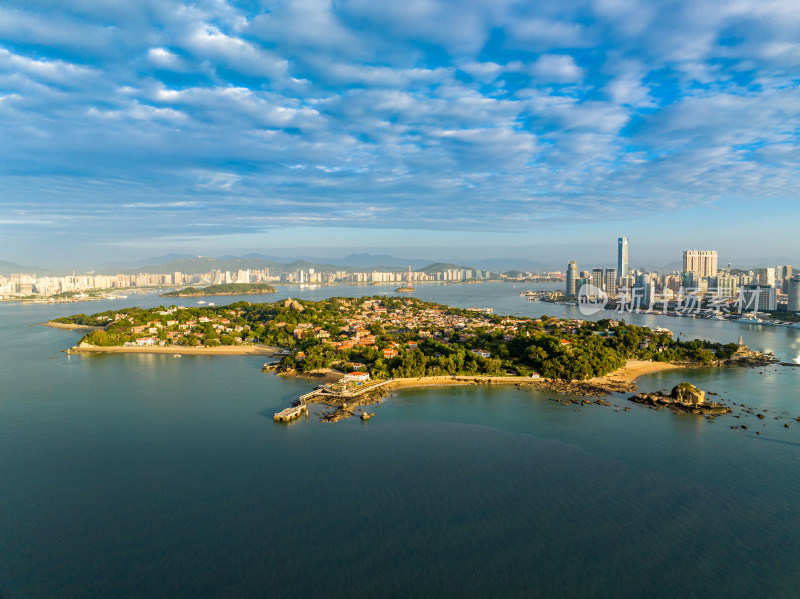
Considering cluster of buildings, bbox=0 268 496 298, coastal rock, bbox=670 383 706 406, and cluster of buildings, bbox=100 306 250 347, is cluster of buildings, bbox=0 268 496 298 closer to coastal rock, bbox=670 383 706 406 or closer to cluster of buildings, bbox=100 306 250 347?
cluster of buildings, bbox=100 306 250 347

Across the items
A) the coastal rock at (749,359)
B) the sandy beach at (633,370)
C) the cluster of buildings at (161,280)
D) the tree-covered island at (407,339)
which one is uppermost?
the cluster of buildings at (161,280)

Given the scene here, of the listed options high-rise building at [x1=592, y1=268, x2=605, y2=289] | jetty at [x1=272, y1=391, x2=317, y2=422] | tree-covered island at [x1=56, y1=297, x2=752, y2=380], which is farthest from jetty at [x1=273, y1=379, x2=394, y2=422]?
high-rise building at [x1=592, y1=268, x2=605, y2=289]

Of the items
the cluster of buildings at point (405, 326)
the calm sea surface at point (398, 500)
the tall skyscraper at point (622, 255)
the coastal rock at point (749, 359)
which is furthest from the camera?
the tall skyscraper at point (622, 255)

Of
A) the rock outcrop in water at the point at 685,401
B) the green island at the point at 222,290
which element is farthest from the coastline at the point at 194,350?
the green island at the point at 222,290

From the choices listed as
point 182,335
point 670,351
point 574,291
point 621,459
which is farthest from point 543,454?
point 574,291

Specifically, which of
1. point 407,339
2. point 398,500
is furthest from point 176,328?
point 398,500

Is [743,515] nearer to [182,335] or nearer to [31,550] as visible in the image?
[31,550]

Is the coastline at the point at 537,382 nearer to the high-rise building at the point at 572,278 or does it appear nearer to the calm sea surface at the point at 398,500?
the calm sea surface at the point at 398,500
